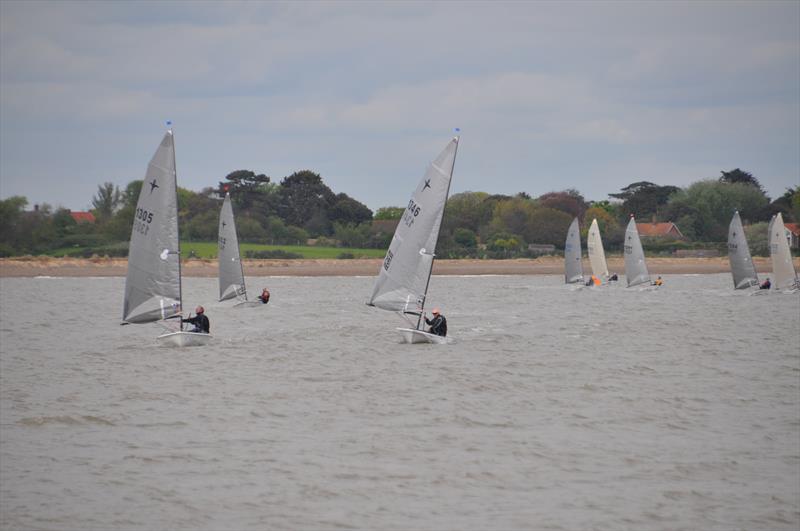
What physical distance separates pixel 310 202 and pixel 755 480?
110707mm

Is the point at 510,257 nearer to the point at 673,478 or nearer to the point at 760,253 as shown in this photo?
the point at 760,253

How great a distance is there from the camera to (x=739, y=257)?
52625 mm

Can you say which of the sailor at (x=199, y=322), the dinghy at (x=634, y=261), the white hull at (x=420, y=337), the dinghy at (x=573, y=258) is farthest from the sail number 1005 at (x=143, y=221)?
the dinghy at (x=634, y=261)

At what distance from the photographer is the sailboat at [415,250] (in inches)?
1104

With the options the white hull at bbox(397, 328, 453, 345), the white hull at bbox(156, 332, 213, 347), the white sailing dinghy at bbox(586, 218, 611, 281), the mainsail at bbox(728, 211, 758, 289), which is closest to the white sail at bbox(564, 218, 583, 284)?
the white sailing dinghy at bbox(586, 218, 611, 281)

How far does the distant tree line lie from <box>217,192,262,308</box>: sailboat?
47902 millimetres

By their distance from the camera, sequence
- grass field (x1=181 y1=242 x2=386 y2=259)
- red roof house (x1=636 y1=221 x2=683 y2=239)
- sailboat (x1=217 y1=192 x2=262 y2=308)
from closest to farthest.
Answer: sailboat (x1=217 y1=192 x2=262 y2=308)
grass field (x1=181 y1=242 x2=386 y2=259)
red roof house (x1=636 y1=221 x2=683 y2=239)

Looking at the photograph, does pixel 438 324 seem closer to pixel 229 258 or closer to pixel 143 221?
pixel 143 221

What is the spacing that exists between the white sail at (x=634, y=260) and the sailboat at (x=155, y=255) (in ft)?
120

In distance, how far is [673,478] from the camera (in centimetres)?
1485

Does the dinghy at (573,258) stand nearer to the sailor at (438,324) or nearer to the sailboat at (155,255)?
the sailor at (438,324)

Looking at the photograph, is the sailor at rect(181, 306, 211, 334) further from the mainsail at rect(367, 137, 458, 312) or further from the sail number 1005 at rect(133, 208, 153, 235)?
the mainsail at rect(367, 137, 458, 312)

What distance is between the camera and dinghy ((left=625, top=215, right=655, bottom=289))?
59.4 m

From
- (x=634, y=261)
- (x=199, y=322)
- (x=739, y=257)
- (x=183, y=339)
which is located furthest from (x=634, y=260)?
(x=183, y=339)
